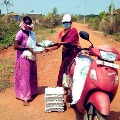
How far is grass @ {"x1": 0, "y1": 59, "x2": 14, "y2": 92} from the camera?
7534 millimetres

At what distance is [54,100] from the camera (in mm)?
5457

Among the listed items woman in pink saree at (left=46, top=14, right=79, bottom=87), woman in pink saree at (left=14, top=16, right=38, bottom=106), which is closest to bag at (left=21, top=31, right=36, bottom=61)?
woman in pink saree at (left=14, top=16, right=38, bottom=106)

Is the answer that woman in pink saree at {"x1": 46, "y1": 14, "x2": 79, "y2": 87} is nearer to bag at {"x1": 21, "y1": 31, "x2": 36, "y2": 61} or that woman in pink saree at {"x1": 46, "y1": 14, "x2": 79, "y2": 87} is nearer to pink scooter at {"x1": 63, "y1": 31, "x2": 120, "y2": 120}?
bag at {"x1": 21, "y1": 31, "x2": 36, "y2": 61}

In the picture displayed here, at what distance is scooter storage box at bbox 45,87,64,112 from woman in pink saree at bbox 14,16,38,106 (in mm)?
726

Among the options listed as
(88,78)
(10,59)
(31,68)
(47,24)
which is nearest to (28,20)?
(31,68)

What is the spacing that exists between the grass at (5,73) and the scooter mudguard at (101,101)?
354 centimetres

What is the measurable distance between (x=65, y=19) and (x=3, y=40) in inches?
465

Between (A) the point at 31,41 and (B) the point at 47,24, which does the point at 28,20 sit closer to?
(A) the point at 31,41

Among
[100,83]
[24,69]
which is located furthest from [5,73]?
[100,83]

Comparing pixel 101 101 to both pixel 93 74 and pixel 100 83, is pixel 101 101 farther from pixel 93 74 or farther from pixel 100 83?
pixel 93 74

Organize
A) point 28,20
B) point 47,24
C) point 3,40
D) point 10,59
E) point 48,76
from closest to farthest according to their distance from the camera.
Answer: point 28,20 < point 48,76 < point 10,59 < point 3,40 < point 47,24

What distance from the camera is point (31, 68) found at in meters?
6.27

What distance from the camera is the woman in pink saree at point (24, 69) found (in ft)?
19.5

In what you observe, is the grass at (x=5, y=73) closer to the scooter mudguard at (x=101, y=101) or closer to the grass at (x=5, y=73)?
the grass at (x=5, y=73)
